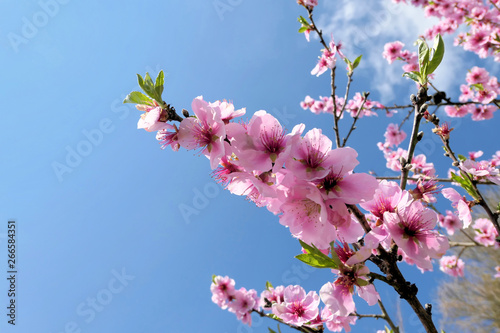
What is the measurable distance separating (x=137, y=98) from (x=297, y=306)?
4.56ft

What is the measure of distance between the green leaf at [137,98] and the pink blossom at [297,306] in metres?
1.26

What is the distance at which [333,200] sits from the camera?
952mm

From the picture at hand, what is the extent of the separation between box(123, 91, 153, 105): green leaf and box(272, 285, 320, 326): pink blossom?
1.26 meters

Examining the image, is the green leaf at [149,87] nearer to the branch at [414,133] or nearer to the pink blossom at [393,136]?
the branch at [414,133]

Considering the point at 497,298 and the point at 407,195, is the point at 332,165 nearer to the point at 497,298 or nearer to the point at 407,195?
the point at 407,195

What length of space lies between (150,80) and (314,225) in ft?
2.62

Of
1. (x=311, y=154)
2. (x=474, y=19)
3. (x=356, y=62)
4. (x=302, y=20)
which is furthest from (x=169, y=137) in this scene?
(x=474, y=19)

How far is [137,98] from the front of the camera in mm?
1186

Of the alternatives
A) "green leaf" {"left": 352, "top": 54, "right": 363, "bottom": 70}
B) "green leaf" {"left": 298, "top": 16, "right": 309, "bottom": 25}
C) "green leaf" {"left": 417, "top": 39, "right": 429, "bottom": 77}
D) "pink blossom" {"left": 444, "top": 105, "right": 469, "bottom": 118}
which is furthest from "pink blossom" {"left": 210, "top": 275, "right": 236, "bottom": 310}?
"pink blossom" {"left": 444, "top": 105, "right": 469, "bottom": 118}

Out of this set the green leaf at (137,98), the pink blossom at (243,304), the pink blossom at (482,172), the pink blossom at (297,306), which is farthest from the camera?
the pink blossom at (243,304)

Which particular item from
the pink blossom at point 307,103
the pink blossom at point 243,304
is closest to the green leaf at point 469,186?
the pink blossom at point 243,304

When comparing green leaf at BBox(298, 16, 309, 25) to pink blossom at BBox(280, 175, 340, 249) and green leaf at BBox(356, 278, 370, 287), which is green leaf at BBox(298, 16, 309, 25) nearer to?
pink blossom at BBox(280, 175, 340, 249)

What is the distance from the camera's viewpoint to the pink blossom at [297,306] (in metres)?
1.62

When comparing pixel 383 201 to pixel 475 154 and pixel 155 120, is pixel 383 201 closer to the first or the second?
pixel 155 120
